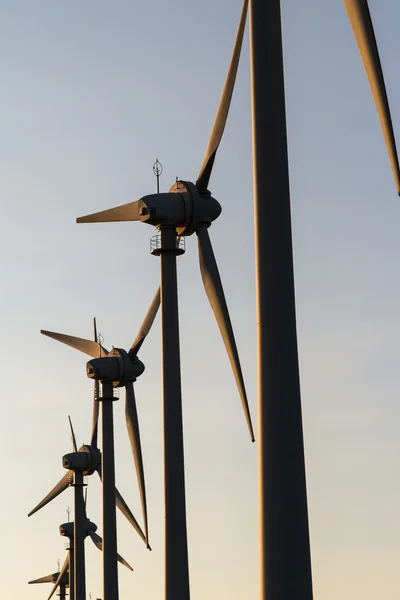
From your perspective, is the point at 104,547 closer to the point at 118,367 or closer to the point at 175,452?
the point at 118,367

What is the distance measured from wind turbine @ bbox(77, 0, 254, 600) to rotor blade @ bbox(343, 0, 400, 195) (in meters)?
18.5

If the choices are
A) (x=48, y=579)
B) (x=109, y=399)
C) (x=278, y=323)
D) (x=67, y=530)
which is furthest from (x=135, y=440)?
(x=48, y=579)

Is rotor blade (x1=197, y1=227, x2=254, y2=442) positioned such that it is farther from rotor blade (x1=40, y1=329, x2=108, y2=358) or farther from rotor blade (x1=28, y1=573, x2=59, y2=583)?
rotor blade (x1=28, y1=573, x2=59, y2=583)

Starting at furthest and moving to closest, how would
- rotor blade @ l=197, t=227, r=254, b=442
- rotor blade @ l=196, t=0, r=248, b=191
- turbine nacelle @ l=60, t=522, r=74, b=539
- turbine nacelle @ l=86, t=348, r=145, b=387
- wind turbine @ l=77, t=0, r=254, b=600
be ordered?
turbine nacelle @ l=60, t=522, r=74, b=539, turbine nacelle @ l=86, t=348, r=145, b=387, wind turbine @ l=77, t=0, r=254, b=600, rotor blade @ l=197, t=227, r=254, b=442, rotor blade @ l=196, t=0, r=248, b=191

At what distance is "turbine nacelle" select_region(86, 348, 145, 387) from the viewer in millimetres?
77750

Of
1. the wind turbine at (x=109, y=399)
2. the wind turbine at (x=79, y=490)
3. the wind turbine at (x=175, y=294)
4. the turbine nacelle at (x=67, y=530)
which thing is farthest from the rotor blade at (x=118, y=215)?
the turbine nacelle at (x=67, y=530)

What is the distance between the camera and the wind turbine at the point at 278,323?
84.8 ft

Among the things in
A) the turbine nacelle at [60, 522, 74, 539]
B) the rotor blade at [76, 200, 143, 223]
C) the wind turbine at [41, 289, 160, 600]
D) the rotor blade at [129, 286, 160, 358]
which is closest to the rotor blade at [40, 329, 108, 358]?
the wind turbine at [41, 289, 160, 600]

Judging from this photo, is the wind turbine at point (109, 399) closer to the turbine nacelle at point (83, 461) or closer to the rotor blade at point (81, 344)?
the rotor blade at point (81, 344)

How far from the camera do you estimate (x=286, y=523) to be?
25.8 metres

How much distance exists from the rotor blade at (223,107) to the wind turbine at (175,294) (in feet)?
0.42

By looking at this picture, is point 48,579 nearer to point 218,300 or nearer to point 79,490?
point 79,490

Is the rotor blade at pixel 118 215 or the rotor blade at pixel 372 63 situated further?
the rotor blade at pixel 118 215

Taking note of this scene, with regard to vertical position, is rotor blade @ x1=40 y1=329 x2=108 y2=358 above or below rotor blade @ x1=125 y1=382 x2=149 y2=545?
above
